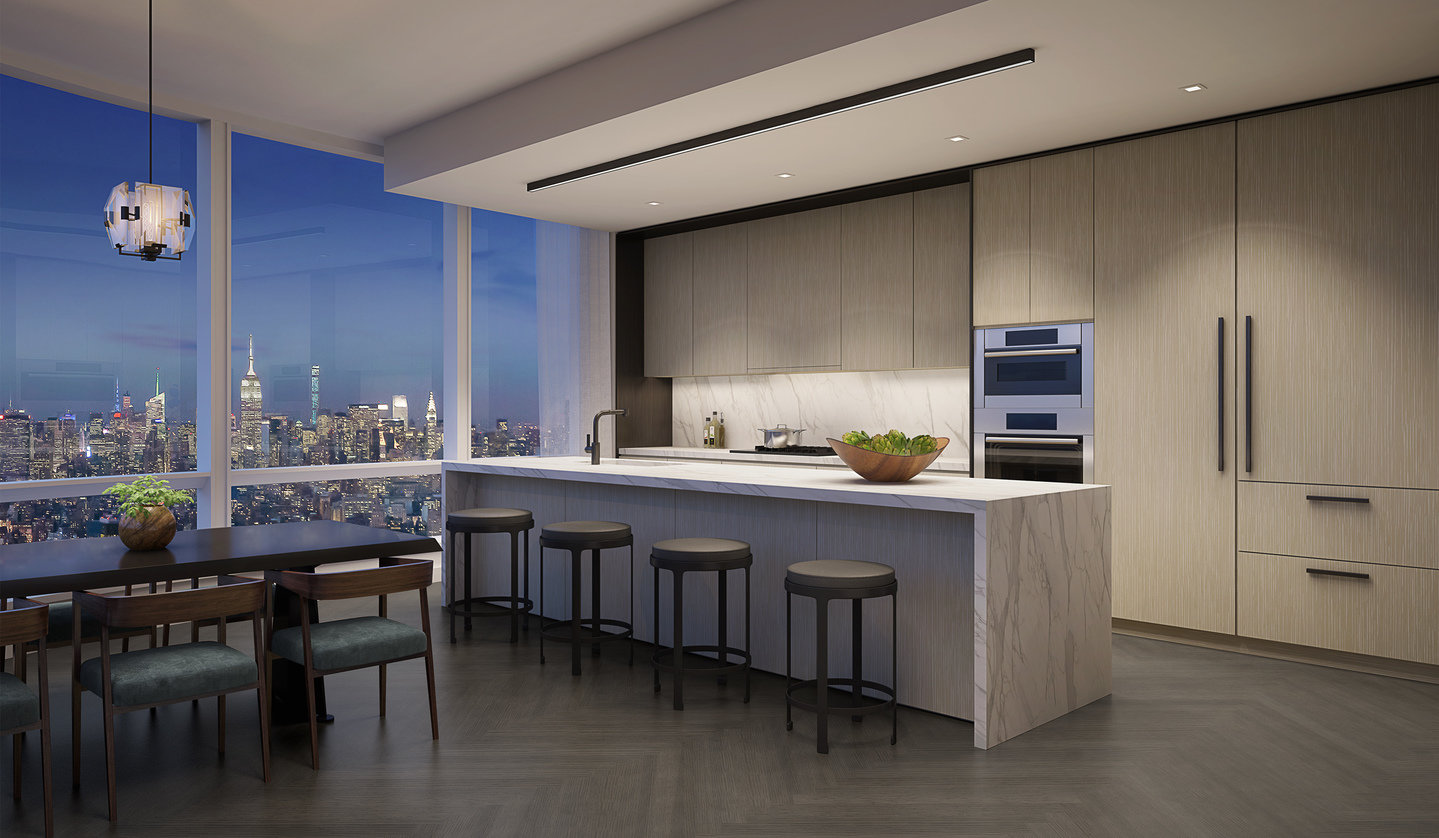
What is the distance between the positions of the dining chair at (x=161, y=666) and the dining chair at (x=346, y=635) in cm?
13

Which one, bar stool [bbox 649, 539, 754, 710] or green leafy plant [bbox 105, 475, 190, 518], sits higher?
green leafy plant [bbox 105, 475, 190, 518]

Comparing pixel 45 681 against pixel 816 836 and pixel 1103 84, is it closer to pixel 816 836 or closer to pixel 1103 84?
pixel 816 836

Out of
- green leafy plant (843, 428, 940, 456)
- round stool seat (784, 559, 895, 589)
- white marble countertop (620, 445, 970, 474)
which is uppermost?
green leafy plant (843, 428, 940, 456)

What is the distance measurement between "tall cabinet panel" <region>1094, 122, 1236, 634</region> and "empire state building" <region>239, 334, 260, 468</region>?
4.94 meters

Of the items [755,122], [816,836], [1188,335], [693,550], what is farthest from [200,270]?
[1188,335]

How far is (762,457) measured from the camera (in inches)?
253

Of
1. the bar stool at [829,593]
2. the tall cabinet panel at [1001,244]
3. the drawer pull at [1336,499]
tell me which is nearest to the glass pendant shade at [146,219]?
the bar stool at [829,593]

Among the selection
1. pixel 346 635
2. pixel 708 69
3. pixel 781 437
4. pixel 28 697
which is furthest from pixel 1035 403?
pixel 28 697

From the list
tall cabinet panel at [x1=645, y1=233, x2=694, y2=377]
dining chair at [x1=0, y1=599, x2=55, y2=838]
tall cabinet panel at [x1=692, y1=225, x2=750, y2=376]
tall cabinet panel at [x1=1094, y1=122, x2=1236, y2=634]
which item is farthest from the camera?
tall cabinet panel at [x1=645, y1=233, x2=694, y2=377]

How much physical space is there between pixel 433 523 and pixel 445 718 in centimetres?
348

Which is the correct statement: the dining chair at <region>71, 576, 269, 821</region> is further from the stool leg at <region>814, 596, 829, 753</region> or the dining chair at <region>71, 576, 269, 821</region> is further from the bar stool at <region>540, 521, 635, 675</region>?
the stool leg at <region>814, 596, 829, 753</region>

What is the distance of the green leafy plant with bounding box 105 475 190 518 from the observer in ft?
10.5

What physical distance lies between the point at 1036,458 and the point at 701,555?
2359 mm

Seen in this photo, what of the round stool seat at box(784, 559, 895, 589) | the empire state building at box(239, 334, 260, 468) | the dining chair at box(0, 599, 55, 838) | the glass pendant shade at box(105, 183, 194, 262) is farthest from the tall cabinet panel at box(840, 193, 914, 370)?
the dining chair at box(0, 599, 55, 838)
